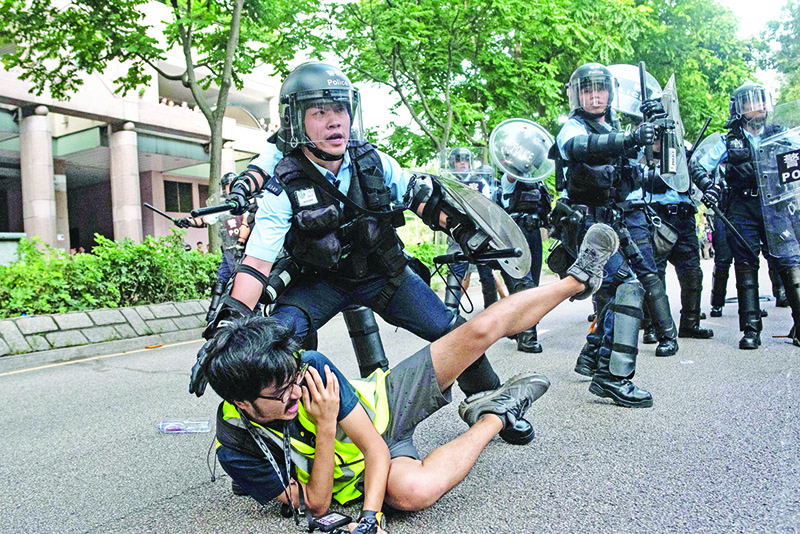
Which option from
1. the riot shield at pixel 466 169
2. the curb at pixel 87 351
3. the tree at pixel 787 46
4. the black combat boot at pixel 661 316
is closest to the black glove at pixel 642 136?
the black combat boot at pixel 661 316

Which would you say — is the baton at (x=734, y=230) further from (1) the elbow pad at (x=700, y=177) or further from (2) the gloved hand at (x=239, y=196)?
(2) the gloved hand at (x=239, y=196)

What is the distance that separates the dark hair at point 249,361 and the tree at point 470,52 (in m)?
10.4

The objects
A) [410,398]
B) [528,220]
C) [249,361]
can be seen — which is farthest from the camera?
[528,220]

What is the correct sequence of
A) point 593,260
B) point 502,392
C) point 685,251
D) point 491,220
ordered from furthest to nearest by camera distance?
point 685,251, point 491,220, point 593,260, point 502,392

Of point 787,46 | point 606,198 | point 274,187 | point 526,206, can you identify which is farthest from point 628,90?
point 787,46

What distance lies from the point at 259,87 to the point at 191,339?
2200 centimetres

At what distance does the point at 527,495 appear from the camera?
105 inches

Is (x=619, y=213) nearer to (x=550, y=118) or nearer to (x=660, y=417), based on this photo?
(x=660, y=417)

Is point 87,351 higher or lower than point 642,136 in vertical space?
lower

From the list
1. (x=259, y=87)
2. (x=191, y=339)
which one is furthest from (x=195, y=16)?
(x=259, y=87)

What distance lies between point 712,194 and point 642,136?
205 cm

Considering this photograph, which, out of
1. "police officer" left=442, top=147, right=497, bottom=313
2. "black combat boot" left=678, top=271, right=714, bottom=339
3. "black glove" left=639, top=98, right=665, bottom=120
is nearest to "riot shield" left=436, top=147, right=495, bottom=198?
"police officer" left=442, top=147, right=497, bottom=313

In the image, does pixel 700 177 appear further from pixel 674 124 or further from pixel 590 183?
pixel 590 183

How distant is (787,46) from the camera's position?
35281mm
